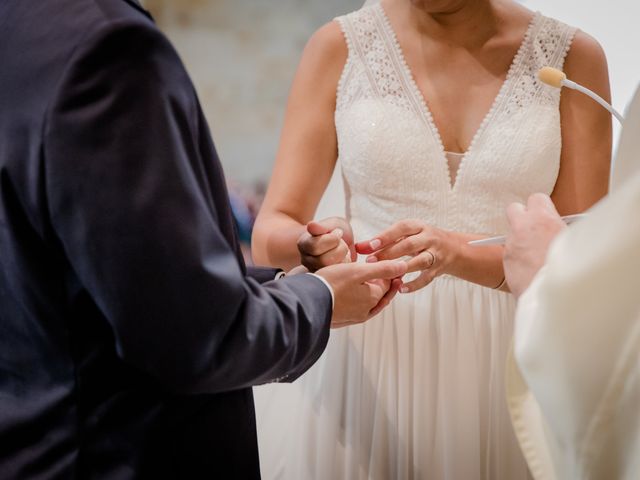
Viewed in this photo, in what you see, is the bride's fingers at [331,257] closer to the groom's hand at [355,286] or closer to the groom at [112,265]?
the groom's hand at [355,286]

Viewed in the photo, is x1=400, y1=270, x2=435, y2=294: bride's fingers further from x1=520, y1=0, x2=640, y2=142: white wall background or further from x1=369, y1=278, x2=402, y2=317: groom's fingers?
x1=520, y1=0, x2=640, y2=142: white wall background

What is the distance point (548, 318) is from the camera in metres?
0.72

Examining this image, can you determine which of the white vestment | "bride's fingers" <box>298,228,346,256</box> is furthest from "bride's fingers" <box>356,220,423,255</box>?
the white vestment

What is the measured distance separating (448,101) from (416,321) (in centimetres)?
44

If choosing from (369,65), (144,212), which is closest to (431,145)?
(369,65)

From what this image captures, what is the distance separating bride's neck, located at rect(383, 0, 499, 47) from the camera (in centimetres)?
169

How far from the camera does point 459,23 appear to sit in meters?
1.69

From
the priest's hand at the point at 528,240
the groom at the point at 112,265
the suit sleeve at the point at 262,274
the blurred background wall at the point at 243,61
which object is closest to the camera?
the groom at the point at 112,265

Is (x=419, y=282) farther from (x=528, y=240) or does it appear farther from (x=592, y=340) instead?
(x=592, y=340)

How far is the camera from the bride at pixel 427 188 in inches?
60.1

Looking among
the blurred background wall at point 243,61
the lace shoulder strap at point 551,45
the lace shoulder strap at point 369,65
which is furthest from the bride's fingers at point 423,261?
the blurred background wall at point 243,61

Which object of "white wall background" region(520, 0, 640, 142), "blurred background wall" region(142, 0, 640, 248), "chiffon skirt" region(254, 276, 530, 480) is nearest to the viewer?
"chiffon skirt" region(254, 276, 530, 480)

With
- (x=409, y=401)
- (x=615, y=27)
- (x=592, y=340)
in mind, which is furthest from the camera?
(x=615, y=27)

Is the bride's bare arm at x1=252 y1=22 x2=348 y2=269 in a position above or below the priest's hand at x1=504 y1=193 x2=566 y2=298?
below
